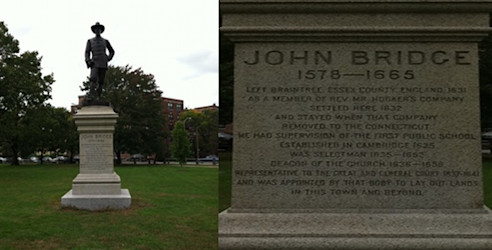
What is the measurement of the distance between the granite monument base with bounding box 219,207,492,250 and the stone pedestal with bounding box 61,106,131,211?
9.53 meters

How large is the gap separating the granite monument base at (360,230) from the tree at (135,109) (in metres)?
55.6

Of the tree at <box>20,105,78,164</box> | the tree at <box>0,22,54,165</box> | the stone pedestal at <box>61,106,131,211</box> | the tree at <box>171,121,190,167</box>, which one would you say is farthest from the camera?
the tree at <box>171,121,190,167</box>

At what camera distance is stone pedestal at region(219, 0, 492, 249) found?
380cm

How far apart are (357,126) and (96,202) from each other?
10.1m

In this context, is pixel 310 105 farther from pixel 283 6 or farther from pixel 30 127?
pixel 30 127

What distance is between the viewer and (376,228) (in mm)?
3758

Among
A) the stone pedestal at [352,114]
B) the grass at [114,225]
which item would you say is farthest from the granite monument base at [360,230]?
the grass at [114,225]

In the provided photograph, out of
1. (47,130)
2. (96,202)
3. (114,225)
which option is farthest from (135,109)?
(114,225)

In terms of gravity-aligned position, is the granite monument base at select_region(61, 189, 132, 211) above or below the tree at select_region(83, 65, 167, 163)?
below

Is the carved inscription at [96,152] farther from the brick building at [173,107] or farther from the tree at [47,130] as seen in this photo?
the brick building at [173,107]

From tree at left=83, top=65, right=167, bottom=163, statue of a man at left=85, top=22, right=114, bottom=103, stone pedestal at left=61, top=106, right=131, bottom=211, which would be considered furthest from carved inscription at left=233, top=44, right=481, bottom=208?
tree at left=83, top=65, right=167, bottom=163

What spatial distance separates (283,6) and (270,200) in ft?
4.90

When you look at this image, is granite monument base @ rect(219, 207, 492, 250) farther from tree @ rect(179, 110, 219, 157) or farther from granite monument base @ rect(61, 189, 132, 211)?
tree @ rect(179, 110, 219, 157)

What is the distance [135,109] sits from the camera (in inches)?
2315
